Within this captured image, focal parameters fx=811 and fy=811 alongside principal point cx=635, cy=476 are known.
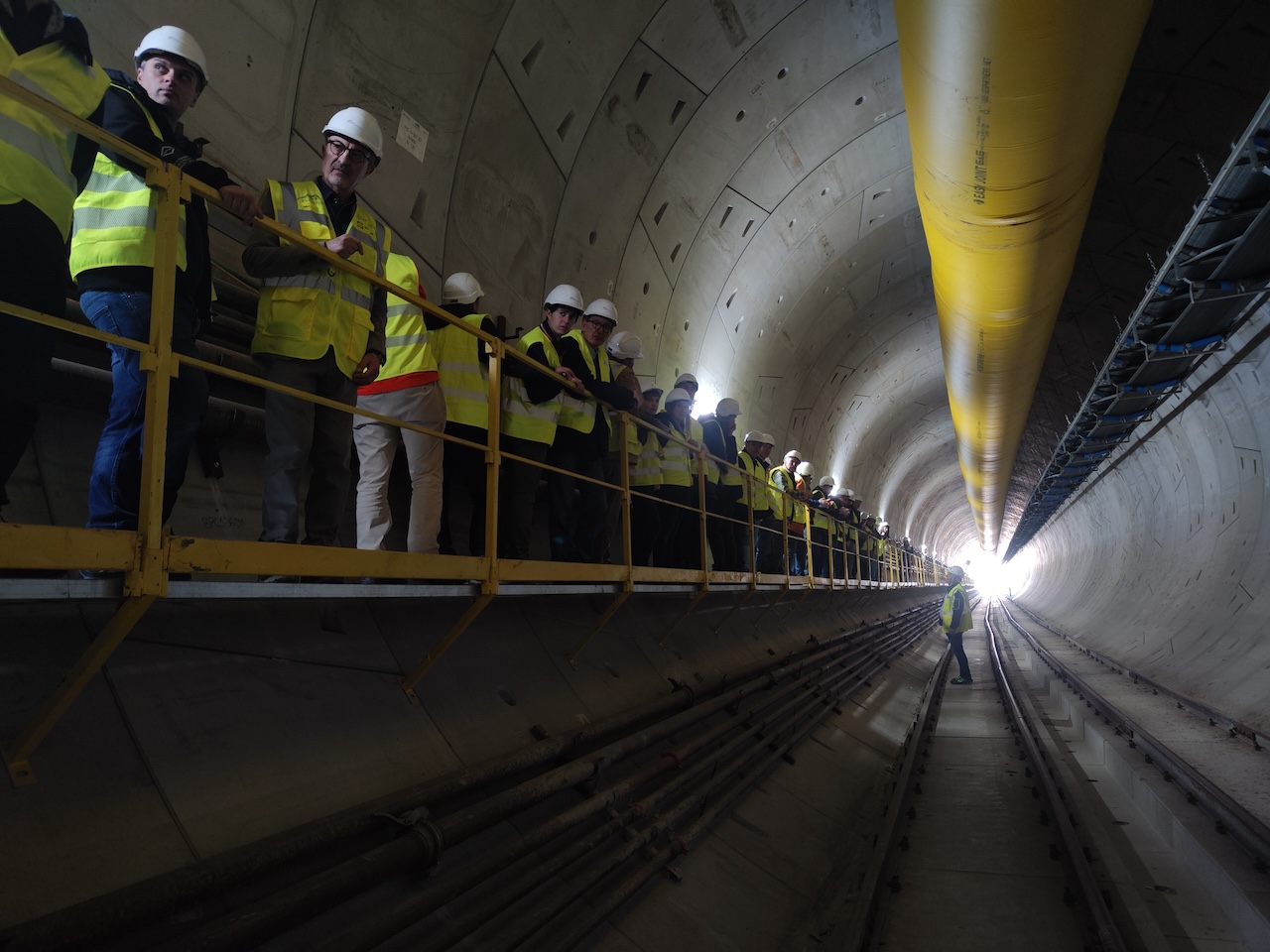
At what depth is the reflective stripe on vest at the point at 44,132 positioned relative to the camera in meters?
2.06

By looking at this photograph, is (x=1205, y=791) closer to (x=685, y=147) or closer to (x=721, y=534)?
(x=721, y=534)

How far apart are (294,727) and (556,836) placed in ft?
3.54

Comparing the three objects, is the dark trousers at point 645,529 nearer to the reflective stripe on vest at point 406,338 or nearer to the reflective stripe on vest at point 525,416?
the reflective stripe on vest at point 525,416

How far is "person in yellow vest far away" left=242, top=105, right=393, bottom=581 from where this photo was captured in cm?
296

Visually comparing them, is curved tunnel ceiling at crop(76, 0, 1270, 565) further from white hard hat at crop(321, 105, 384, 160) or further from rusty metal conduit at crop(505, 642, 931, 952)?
rusty metal conduit at crop(505, 642, 931, 952)

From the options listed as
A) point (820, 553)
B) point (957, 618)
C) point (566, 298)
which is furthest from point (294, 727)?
point (957, 618)

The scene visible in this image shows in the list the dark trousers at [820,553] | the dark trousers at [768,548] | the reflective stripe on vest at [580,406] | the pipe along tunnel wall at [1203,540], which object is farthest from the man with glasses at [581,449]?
the dark trousers at [820,553]

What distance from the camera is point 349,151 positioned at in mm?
3348

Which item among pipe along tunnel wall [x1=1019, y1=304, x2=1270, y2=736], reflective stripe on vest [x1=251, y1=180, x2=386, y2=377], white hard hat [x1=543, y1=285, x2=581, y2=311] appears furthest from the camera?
pipe along tunnel wall [x1=1019, y1=304, x2=1270, y2=736]

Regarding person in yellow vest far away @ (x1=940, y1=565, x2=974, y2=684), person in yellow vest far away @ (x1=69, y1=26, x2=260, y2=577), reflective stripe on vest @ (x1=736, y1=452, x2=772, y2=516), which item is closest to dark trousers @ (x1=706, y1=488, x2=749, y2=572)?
reflective stripe on vest @ (x1=736, y1=452, x2=772, y2=516)

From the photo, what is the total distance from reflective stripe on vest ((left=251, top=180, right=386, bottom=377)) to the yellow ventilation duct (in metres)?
3.14

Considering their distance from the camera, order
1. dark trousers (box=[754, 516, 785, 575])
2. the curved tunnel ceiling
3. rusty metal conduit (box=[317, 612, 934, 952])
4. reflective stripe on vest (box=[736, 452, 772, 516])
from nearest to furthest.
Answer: rusty metal conduit (box=[317, 612, 934, 952]), the curved tunnel ceiling, reflective stripe on vest (box=[736, 452, 772, 516]), dark trousers (box=[754, 516, 785, 575])

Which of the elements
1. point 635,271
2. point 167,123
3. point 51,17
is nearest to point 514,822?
point 167,123

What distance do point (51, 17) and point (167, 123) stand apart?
20.7 inches
